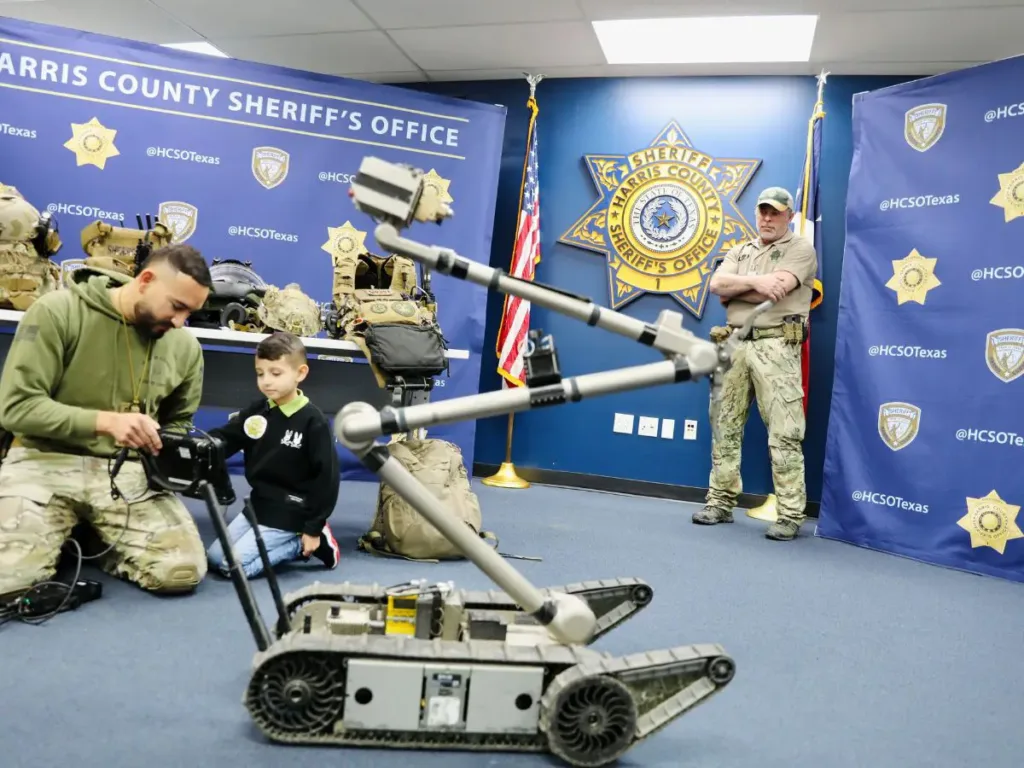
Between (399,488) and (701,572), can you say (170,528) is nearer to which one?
(399,488)

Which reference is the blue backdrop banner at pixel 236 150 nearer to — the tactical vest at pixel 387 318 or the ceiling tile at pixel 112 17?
the ceiling tile at pixel 112 17

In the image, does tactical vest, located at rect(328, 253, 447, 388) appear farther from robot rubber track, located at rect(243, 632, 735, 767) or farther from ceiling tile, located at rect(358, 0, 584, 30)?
ceiling tile, located at rect(358, 0, 584, 30)

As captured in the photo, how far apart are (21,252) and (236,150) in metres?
2.07

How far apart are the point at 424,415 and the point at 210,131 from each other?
4.12 metres

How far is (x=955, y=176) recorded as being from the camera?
3.80 metres

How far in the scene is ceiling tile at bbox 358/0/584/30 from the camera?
439cm

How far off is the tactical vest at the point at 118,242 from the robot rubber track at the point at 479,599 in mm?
1953

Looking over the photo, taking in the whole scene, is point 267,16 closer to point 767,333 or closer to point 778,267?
point 778,267

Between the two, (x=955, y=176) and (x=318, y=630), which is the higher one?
(x=955, y=176)

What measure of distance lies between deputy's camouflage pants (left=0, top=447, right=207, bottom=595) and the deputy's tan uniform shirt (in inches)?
110

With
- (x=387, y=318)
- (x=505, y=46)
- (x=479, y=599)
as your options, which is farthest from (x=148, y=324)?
(x=505, y=46)

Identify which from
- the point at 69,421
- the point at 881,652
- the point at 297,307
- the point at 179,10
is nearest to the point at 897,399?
the point at 881,652

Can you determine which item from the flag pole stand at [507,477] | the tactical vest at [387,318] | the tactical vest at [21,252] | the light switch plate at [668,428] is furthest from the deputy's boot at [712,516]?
the tactical vest at [21,252]

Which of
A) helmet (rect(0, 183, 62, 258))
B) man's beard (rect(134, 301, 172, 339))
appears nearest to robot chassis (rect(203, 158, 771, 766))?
man's beard (rect(134, 301, 172, 339))
